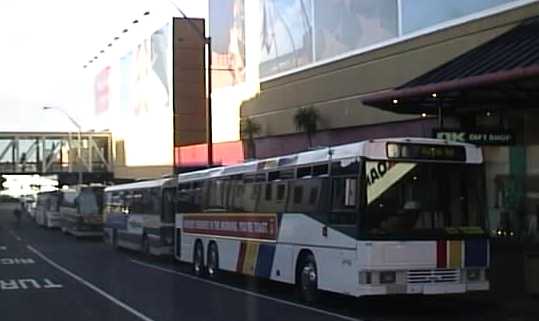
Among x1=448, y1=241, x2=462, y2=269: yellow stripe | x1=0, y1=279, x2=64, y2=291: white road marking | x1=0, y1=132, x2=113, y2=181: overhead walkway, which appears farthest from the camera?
x1=0, y1=132, x2=113, y2=181: overhead walkway

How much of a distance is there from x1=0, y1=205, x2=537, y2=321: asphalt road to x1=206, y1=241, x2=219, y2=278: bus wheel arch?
440 mm

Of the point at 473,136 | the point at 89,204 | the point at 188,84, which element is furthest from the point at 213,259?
the point at 188,84

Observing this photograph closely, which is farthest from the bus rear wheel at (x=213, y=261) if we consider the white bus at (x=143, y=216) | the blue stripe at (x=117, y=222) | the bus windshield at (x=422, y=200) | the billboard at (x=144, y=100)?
the billboard at (x=144, y=100)

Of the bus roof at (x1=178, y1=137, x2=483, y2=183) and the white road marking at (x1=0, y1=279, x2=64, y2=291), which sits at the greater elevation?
the bus roof at (x1=178, y1=137, x2=483, y2=183)

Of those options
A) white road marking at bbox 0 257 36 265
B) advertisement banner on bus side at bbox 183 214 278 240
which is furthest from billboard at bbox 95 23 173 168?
advertisement banner on bus side at bbox 183 214 278 240

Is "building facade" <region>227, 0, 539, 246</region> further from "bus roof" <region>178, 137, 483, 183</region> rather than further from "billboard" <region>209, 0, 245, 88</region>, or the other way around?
"bus roof" <region>178, 137, 483, 183</region>

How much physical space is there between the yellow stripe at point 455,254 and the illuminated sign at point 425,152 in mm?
1427

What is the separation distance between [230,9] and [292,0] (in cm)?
881

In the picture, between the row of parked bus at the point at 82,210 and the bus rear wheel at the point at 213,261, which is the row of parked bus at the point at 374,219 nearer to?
the bus rear wheel at the point at 213,261

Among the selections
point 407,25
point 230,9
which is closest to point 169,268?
point 407,25

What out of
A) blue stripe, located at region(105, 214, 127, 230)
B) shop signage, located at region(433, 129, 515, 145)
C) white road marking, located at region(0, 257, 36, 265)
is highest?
shop signage, located at region(433, 129, 515, 145)

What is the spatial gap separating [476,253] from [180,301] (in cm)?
564

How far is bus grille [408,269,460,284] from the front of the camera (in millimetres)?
14922

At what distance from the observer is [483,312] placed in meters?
15.3
